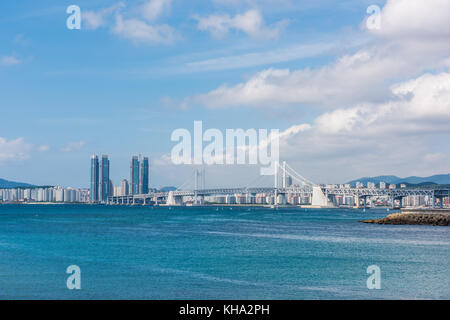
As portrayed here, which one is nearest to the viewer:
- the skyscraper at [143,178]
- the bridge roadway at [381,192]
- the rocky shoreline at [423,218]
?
the rocky shoreline at [423,218]

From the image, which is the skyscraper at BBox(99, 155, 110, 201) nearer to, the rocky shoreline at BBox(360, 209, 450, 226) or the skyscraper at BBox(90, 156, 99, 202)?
the skyscraper at BBox(90, 156, 99, 202)

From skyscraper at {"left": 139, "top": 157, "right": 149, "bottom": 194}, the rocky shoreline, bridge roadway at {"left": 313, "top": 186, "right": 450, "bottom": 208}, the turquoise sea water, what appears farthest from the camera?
skyscraper at {"left": 139, "top": 157, "right": 149, "bottom": 194}

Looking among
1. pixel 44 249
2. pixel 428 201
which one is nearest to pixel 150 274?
pixel 44 249

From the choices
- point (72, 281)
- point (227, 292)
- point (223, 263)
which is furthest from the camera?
point (223, 263)

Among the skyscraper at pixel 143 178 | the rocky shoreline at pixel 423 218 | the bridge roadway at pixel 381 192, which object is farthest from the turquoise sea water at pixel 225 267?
the skyscraper at pixel 143 178

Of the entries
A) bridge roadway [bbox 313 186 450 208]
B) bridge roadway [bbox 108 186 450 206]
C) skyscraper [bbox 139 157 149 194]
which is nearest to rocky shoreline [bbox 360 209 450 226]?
bridge roadway [bbox 108 186 450 206]

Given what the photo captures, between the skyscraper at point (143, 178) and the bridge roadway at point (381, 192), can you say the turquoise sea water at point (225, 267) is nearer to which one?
the bridge roadway at point (381, 192)

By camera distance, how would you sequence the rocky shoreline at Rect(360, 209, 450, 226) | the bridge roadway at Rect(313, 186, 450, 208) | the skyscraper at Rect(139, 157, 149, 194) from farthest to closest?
1. the skyscraper at Rect(139, 157, 149, 194)
2. the bridge roadway at Rect(313, 186, 450, 208)
3. the rocky shoreline at Rect(360, 209, 450, 226)

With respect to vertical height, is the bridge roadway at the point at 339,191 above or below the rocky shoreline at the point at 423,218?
above

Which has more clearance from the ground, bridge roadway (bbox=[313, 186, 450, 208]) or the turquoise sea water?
bridge roadway (bbox=[313, 186, 450, 208])

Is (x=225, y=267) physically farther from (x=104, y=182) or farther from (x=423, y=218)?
(x=104, y=182)
